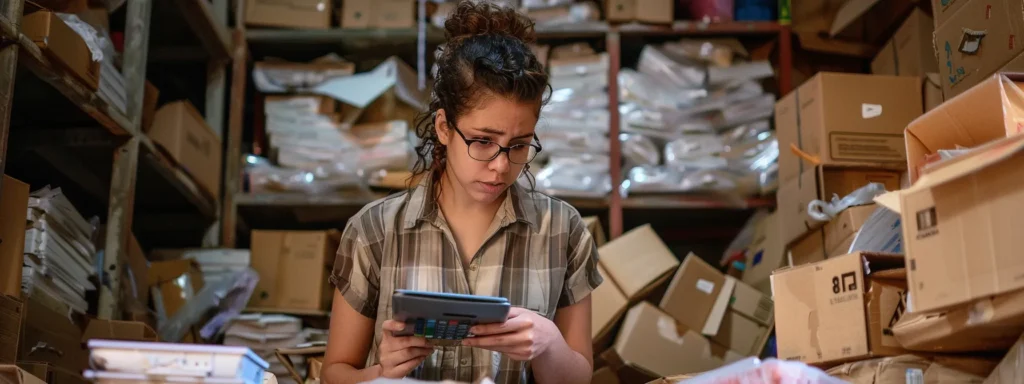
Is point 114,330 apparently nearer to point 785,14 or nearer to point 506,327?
point 506,327

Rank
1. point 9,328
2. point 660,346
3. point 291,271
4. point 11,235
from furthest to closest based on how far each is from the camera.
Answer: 1. point 291,271
2. point 660,346
3. point 11,235
4. point 9,328

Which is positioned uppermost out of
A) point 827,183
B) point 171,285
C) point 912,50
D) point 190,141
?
point 912,50

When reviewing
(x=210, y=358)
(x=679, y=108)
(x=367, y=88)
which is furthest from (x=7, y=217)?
(x=679, y=108)

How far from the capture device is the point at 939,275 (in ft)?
4.33

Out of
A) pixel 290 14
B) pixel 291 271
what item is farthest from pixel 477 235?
pixel 290 14

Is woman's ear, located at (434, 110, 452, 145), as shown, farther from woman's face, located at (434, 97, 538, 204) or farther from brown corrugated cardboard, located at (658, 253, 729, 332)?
brown corrugated cardboard, located at (658, 253, 729, 332)

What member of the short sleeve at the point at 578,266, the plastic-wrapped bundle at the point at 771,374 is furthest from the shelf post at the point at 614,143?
the plastic-wrapped bundle at the point at 771,374

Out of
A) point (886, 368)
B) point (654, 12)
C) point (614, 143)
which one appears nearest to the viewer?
point (886, 368)

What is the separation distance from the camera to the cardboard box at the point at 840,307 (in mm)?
1650

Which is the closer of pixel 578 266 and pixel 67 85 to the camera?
pixel 578 266

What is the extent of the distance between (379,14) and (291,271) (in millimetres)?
1049

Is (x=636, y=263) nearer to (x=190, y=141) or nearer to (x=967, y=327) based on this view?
(x=190, y=141)

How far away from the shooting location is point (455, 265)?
5.98ft

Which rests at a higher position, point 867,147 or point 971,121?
point 867,147
